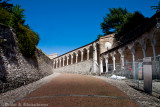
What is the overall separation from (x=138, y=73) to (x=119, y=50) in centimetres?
1213

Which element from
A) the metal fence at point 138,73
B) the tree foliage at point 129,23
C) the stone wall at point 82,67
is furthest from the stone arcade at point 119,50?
the tree foliage at point 129,23

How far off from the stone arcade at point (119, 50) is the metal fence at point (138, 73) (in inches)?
32.1

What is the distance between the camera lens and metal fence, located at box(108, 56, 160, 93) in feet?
25.8

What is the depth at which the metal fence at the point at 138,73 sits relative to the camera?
7.85 metres

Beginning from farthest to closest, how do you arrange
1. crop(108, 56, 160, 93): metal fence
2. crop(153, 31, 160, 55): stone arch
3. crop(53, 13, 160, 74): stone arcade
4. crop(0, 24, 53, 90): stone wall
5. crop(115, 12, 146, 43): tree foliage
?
crop(115, 12, 146, 43): tree foliage < crop(53, 13, 160, 74): stone arcade < crop(153, 31, 160, 55): stone arch < crop(108, 56, 160, 93): metal fence < crop(0, 24, 53, 90): stone wall

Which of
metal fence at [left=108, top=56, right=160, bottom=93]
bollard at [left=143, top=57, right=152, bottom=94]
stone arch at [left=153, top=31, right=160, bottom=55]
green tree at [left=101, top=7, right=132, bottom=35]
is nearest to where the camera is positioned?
bollard at [left=143, top=57, right=152, bottom=94]

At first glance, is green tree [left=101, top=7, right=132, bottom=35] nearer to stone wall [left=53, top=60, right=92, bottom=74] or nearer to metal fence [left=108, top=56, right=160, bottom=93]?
stone wall [left=53, top=60, right=92, bottom=74]

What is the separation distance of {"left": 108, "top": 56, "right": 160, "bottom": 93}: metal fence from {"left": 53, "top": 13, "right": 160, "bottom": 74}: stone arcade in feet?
2.67

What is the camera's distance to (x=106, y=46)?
1172 inches

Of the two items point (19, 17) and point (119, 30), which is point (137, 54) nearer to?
point (119, 30)

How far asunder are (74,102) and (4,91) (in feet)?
14.9

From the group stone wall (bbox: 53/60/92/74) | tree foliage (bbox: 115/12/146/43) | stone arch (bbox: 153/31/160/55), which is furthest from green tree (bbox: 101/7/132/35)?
stone arch (bbox: 153/31/160/55)

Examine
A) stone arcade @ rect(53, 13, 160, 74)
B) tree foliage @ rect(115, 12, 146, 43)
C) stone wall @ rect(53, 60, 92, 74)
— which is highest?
tree foliage @ rect(115, 12, 146, 43)

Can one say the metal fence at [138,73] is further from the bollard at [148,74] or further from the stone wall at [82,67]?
the stone wall at [82,67]
